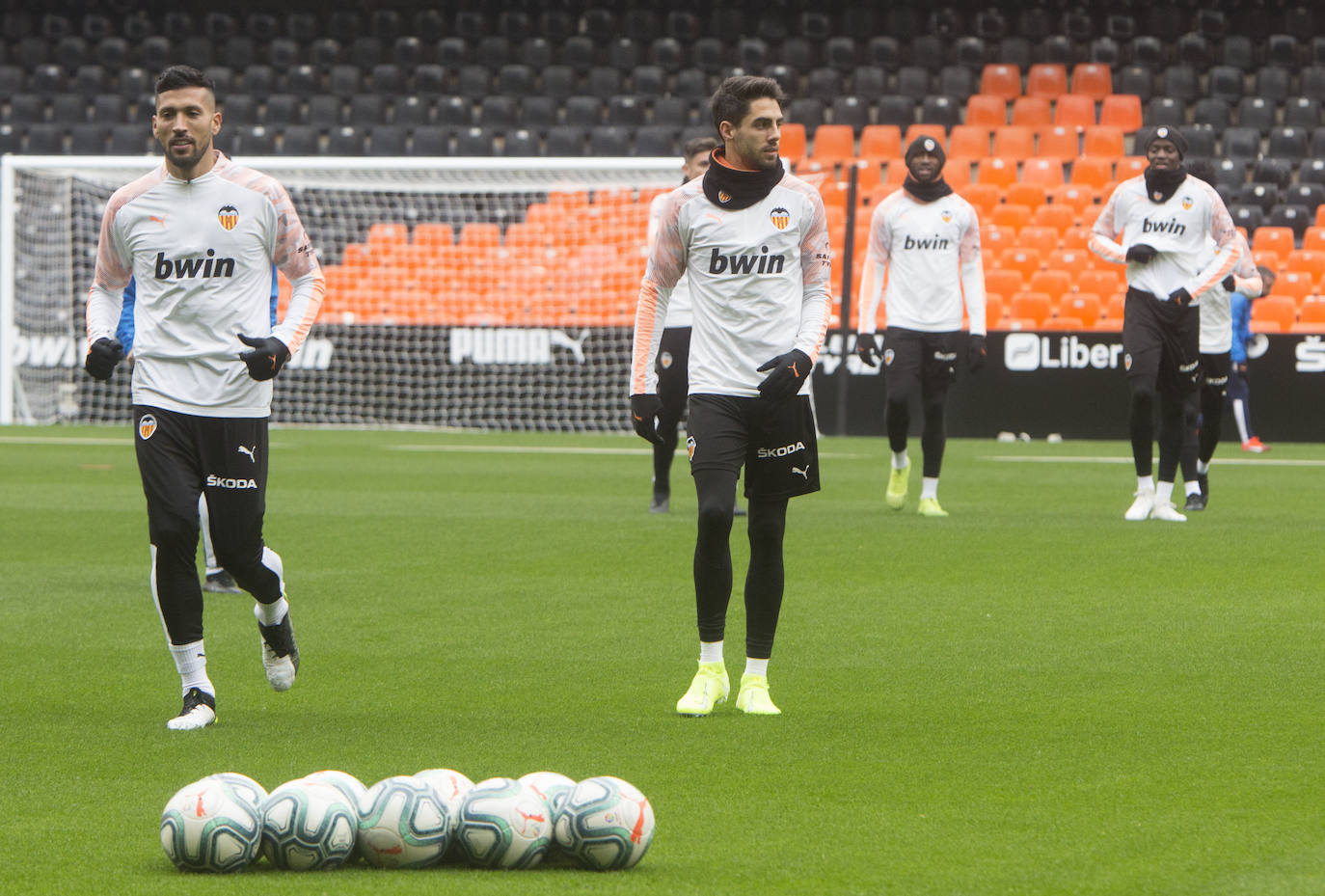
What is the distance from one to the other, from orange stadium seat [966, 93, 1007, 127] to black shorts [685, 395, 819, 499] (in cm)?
2054

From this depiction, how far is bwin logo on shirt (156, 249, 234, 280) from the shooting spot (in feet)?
17.7

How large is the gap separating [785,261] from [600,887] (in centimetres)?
251

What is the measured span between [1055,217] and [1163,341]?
42.5 ft

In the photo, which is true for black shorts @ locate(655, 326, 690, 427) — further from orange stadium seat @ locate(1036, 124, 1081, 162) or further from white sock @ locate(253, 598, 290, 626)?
orange stadium seat @ locate(1036, 124, 1081, 162)

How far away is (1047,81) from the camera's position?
25.5m

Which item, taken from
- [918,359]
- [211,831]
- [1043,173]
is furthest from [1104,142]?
[211,831]

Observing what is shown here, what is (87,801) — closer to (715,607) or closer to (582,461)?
(715,607)

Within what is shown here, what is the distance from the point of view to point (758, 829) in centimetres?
386

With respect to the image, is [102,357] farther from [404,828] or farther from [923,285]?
[923,285]

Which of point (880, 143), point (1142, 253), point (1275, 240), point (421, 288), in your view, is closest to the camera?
point (1142, 253)

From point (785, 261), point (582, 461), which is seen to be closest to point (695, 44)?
point (582, 461)

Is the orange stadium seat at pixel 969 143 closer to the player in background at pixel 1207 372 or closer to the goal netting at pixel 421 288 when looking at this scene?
the goal netting at pixel 421 288

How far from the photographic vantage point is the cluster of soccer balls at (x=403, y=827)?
354 centimetres

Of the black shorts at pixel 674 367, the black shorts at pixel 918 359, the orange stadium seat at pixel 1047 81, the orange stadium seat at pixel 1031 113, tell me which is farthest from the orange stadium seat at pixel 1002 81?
the black shorts at pixel 674 367
